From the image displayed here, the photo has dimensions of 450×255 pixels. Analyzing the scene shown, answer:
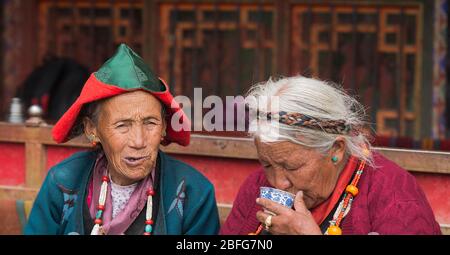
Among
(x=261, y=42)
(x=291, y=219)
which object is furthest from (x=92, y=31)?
(x=291, y=219)

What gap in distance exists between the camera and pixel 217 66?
6723 millimetres

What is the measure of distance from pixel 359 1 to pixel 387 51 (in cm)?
40

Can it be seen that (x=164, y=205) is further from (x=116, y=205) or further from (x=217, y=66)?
(x=217, y=66)

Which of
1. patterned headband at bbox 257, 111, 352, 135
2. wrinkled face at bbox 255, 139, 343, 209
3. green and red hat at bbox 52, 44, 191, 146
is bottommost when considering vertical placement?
wrinkled face at bbox 255, 139, 343, 209

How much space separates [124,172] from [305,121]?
806 mm

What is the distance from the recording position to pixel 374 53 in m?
6.36

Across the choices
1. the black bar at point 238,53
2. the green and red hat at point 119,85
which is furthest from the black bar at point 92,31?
the green and red hat at point 119,85

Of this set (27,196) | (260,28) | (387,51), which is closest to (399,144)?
(387,51)

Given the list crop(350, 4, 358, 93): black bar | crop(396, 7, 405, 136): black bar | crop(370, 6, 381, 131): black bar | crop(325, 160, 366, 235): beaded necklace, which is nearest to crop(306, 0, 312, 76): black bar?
crop(350, 4, 358, 93): black bar

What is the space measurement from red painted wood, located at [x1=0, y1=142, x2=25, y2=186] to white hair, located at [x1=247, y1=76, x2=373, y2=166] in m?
1.72

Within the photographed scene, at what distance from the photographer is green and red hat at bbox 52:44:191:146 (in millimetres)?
3691

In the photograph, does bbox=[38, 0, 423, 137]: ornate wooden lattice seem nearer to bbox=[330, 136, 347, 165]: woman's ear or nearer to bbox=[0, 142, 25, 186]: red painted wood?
bbox=[0, 142, 25, 186]: red painted wood

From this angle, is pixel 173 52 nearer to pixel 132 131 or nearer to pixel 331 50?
pixel 331 50
